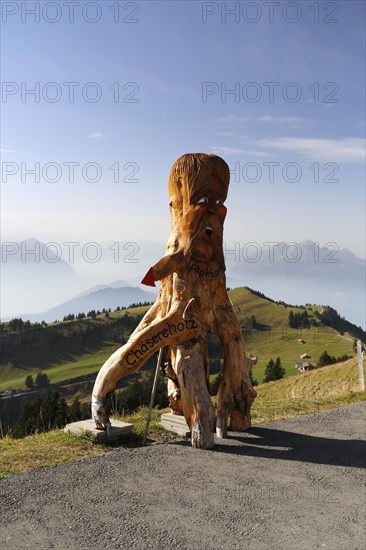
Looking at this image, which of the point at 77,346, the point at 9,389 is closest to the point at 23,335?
the point at 77,346

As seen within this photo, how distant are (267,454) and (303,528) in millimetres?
2940

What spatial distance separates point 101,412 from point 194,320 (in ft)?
8.10

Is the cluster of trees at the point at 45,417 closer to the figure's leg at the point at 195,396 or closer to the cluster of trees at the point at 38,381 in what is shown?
the figure's leg at the point at 195,396

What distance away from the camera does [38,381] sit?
103m

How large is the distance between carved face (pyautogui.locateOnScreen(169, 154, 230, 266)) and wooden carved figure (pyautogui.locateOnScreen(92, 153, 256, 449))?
0.06ft

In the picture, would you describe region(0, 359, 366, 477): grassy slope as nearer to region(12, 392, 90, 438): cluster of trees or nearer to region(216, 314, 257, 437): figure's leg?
region(216, 314, 257, 437): figure's leg

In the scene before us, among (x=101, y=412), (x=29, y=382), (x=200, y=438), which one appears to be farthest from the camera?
(x=29, y=382)

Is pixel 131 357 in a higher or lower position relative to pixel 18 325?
higher

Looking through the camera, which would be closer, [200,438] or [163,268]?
[200,438]

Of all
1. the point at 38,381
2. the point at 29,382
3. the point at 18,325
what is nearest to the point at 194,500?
the point at 29,382

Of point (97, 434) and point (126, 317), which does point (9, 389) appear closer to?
point (126, 317)

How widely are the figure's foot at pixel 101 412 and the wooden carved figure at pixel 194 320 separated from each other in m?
0.02

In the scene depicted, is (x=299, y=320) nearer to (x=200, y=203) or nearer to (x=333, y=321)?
(x=333, y=321)

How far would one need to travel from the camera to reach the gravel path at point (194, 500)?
591 centimetres
